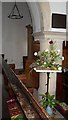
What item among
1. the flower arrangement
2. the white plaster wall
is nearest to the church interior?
the white plaster wall

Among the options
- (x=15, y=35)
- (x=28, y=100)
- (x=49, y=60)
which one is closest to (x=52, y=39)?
(x=49, y=60)

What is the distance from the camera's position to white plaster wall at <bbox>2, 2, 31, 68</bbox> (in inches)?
409

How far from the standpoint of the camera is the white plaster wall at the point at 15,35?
34.1ft

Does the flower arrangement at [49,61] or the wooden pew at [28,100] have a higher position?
the flower arrangement at [49,61]

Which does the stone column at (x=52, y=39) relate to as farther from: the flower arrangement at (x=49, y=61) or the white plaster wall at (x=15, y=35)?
the white plaster wall at (x=15, y=35)

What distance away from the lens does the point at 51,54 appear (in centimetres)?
374

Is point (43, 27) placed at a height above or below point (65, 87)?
above

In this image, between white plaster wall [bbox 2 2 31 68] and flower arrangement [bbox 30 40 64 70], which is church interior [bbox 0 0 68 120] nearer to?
white plaster wall [bbox 2 2 31 68]

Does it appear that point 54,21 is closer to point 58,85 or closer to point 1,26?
point 58,85

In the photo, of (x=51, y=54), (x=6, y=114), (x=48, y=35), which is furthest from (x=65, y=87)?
(x=6, y=114)

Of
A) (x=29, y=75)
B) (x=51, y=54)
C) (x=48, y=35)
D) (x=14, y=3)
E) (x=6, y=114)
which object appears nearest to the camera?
(x=6, y=114)

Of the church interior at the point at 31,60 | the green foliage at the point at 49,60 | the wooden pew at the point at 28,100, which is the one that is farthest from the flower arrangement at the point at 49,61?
the wooden pew at the point at 28,100

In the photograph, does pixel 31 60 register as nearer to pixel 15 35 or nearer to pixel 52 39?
pixel 52 39

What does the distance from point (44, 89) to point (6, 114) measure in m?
2.97
